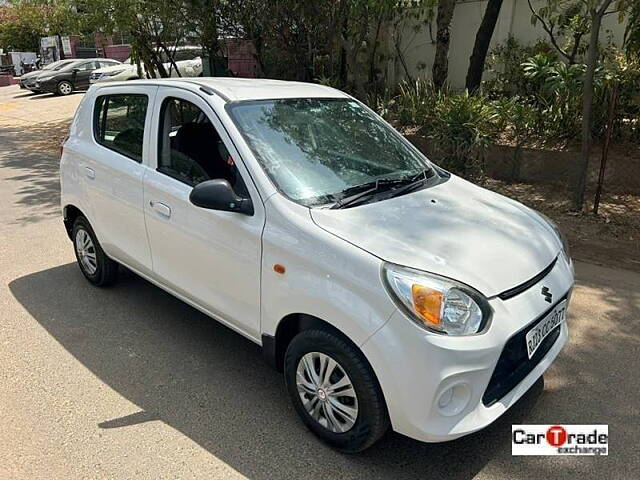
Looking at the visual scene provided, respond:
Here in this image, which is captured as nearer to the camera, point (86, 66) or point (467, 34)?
point (467, 34)

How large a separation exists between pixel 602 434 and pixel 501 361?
985mm

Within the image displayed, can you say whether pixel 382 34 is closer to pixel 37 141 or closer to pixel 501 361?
pixel 37 141

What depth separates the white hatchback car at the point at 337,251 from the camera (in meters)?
2.28

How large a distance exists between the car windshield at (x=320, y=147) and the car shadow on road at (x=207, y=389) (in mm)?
1263

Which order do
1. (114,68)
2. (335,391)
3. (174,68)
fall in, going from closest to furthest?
1. (335,391)
2. (174,68)
3. (114,68)

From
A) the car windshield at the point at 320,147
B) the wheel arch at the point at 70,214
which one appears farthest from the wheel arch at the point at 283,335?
the wheel arch at the point at 70,214

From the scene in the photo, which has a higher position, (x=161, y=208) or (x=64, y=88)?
(x=161, y=208)

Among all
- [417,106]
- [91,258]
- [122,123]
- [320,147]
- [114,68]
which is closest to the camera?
[320,147]

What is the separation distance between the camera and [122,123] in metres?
3.99

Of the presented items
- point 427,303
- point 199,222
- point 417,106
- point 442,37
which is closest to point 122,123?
point 199,222

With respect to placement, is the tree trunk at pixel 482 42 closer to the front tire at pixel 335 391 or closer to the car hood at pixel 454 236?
the car hood at pixel 454 236

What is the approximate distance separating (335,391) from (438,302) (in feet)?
2.34

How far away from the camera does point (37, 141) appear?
12797 mm

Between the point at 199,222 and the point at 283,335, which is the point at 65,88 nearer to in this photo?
the point at 199,222
